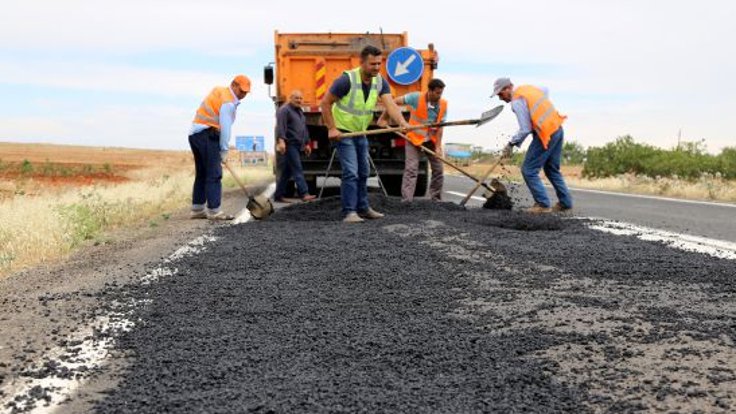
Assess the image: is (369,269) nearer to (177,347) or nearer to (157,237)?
(177,347)

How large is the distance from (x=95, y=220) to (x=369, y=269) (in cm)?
585

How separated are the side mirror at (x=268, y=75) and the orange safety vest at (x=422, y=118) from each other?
355 cm

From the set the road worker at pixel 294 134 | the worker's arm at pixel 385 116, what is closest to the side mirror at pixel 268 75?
the road worker at pixel 294 134

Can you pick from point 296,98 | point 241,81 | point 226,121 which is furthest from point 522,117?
point 296,98

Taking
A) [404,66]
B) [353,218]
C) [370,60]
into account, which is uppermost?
[404,66]

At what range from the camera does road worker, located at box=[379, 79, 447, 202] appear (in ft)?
41.4

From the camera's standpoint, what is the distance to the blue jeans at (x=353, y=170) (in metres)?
10.2

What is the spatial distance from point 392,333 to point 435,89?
856 centimetres

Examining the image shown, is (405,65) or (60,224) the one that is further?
(405,65)

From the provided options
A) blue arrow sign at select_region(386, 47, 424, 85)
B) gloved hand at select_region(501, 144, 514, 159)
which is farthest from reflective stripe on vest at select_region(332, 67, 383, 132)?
blue arrow sign at select_region(386, 47, 424, 85)

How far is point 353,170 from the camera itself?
33.6ft

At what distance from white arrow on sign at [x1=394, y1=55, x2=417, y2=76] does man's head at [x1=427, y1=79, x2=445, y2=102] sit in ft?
6.26

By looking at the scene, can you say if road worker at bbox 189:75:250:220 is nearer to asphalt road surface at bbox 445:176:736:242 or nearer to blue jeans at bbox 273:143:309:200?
blue jeans at bbox 273:143:309:200

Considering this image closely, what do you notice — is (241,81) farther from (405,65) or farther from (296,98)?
(405,65)
